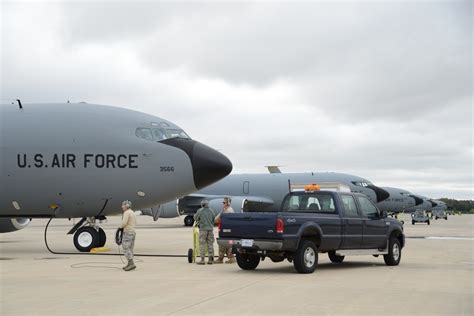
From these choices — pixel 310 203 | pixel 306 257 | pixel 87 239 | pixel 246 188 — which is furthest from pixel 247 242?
pixel 246 188

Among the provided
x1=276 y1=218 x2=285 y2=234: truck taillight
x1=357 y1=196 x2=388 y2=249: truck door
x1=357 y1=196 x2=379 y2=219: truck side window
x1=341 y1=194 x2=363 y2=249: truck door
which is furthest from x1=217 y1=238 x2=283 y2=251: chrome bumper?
x1=357 y1=196 x2=379 y2=219: truck side window

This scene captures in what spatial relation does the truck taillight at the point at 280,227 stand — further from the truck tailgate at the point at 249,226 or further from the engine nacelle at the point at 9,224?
the engine nacelle at the point at 9,224

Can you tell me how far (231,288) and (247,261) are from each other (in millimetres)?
3691

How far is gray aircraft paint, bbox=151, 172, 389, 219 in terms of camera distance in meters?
47.2

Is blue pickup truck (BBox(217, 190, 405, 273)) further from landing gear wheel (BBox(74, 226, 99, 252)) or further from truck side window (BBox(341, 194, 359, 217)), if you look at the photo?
landing gear wheel (BBox(74, 226, 99, 252))

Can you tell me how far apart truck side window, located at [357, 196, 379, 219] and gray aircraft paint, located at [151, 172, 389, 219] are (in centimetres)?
2837

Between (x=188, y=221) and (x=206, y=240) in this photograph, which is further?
(x=188, y=221)

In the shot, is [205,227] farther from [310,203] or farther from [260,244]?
[260,244]

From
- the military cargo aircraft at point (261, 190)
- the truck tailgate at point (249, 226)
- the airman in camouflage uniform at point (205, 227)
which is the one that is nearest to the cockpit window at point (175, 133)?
the airman in camouflage uniform at point (205, 227)

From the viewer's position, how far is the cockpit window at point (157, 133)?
21.1 m

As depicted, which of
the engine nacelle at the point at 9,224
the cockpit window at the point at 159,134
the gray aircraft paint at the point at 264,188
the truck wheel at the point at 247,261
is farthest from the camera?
the gray aircraft paint at the point at 264,188

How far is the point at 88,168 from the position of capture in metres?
20.5

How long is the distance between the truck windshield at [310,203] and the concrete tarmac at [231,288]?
150 centimetres

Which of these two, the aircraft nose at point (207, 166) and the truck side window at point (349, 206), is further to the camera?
the aircraft nose at point (207, 166)
